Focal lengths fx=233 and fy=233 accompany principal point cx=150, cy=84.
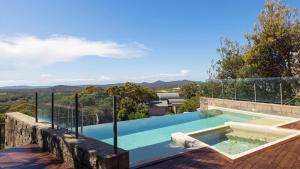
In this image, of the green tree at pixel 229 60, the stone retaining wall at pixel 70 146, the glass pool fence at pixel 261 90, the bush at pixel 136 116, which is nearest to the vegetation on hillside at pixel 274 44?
the green tree at pixel 229 60

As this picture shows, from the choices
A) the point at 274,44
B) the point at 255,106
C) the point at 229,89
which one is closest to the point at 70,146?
the point at 255,106

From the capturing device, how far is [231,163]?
16.1 ft

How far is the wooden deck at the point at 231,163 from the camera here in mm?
4684

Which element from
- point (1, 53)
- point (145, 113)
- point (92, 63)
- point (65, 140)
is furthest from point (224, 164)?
point (92, 63)

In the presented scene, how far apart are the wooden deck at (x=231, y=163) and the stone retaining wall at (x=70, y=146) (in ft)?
2.85

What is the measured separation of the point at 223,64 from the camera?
63.8ft

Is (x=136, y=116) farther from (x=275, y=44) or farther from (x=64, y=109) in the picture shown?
(x=275, y=44)

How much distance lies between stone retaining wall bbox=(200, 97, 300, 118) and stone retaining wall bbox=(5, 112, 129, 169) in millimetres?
9543

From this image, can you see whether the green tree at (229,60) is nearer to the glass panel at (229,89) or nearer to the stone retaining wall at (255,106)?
the glass panel at (229,89)

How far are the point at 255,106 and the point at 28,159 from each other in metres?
11.2

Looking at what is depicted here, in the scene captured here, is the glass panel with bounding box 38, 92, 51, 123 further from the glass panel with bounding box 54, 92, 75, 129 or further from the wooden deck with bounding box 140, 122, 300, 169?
the wooden deck with bounding box 140, 122, 300, 169

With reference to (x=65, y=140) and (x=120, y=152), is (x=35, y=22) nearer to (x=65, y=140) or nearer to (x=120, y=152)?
(x=65, y=140)

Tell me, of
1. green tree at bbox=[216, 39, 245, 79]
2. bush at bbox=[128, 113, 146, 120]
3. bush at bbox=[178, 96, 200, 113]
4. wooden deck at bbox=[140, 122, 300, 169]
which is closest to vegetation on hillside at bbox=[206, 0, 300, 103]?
bush at bbox=[178, 96, 200, 113]

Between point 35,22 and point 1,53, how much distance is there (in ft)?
13.2
